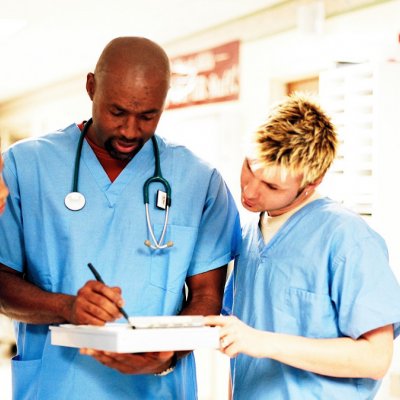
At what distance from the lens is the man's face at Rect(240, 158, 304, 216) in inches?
58.8

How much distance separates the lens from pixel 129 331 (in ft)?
4.01

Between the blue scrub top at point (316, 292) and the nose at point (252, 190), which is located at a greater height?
the nose at point (252, 190)

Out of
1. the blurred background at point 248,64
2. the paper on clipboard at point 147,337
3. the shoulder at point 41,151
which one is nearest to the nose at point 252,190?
the paper on clipboard at point 147,337

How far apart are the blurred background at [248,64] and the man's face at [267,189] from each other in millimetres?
1051

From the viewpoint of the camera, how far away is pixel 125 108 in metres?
1.54

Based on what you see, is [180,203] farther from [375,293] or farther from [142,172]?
[375,293]

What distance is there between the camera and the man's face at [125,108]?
1540 mm

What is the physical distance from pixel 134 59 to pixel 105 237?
396 millimetres

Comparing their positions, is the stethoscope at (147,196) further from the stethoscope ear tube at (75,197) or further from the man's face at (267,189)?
the man's face at (267,189)

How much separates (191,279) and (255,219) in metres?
0.21

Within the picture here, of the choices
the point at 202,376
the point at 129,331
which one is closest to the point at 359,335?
the point at 129,331

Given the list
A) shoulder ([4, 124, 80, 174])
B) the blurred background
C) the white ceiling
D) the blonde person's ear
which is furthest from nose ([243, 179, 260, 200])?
the white ceiling

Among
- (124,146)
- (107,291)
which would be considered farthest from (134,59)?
(107,291)

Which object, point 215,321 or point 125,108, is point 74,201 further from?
point 215,321
